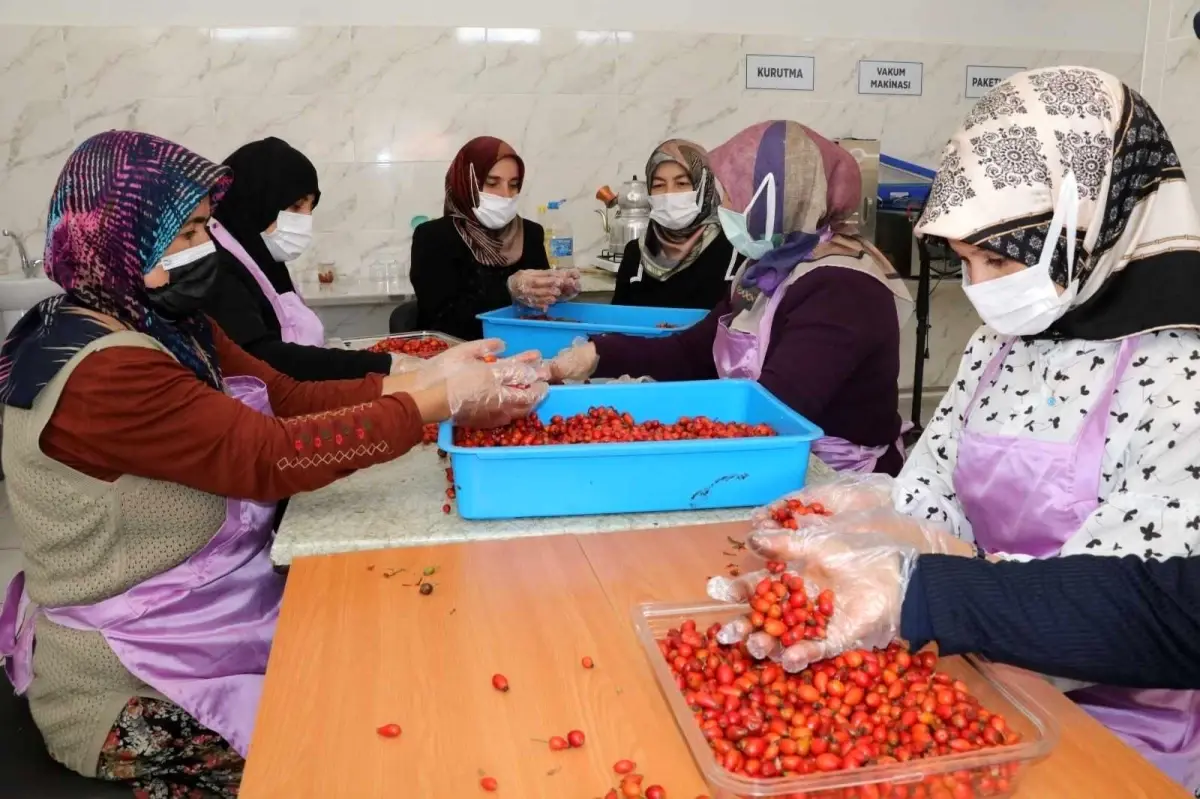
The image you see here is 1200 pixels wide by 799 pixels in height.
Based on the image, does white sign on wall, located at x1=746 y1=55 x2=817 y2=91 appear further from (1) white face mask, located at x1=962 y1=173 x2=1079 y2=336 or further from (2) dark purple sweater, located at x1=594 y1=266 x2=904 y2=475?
(1) white face mask, located at x1=962 y1=173 x2=1079 y2=336

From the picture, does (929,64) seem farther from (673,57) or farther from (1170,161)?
(1170,161)

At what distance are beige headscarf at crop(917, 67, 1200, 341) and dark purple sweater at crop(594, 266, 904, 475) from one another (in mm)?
758

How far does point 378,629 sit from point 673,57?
502cm

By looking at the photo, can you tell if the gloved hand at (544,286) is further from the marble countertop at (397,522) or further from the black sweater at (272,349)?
the marble countertop at (397,522)

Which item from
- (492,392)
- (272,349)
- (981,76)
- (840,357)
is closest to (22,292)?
(272,349)

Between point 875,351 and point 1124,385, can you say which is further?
point 875,351

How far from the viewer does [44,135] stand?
509 cm

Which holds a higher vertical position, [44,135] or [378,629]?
[44,135]

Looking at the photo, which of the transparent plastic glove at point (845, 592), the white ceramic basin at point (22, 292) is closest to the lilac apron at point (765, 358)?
the transparent plastic glove at point (845, 592)

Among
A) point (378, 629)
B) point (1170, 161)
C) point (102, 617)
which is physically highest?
point (1170, 161)

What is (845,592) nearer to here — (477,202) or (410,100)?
(477,202)

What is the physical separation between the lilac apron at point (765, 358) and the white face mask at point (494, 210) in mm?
1955

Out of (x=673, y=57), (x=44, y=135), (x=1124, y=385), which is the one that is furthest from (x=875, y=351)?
(x=44, y=135)

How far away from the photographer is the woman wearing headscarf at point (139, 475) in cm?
164
